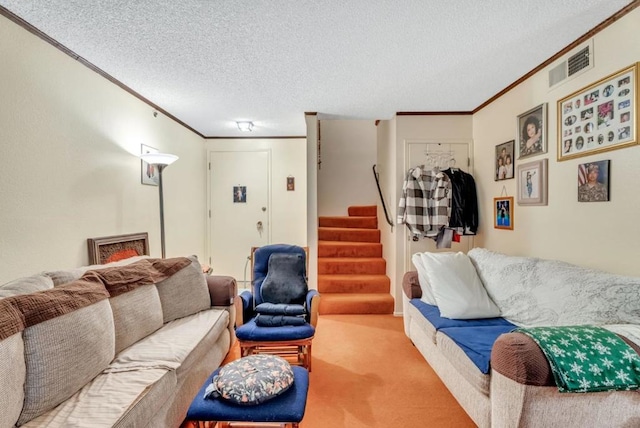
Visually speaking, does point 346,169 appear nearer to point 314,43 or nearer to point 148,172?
point 148,172

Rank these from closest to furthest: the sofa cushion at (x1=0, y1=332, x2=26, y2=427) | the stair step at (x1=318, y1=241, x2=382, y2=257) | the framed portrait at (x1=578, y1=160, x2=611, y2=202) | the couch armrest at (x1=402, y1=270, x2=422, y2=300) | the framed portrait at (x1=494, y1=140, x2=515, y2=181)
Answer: the sofa cushion at (x1=0, y1=332, x2=26, y2=427) → the framed portrait at (x1=578, y1=160, x2=611, y2=202) → the couch armrest at (x1=402, y1=270, x2=422, y2=300) → the framed portrait at (x1=494, y1=140, x2=515, y2=181) → the stair step at (x1=318, y1=241, x2=382, y2=257)

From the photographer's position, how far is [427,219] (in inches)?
131

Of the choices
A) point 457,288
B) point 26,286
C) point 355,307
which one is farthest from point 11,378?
point 355,307

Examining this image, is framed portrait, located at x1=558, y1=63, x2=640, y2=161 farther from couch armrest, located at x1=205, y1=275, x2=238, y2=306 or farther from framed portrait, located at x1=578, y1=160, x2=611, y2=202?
couch armrest, located at x1=205, y1=275, x2=238, y2=306

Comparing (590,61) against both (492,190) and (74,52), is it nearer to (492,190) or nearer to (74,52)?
(492,190)

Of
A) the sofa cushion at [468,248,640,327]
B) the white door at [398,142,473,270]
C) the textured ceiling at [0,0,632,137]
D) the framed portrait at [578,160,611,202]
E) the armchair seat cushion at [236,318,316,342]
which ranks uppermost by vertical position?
the textured ceiling at [0,0,632,137]

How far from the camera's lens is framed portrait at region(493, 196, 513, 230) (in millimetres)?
2859

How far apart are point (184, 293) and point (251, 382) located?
49.9 inches

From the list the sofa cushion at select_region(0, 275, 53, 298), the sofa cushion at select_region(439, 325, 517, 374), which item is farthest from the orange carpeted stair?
the sofa cushion at select_region(0, 275, 53, 298)

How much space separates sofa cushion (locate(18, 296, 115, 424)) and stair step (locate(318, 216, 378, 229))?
148 inches

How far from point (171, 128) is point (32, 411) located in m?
3.10

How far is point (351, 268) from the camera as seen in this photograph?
165 inches

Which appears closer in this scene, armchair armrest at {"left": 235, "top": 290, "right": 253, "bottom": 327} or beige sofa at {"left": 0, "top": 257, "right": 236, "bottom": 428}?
beige sofa at {"left": 0, "top": 257, "right": 236, "bottom": 428}

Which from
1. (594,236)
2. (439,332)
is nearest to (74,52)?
(439,332)
